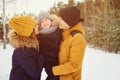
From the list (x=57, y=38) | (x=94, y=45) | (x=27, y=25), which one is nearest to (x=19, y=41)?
(x=27, y=25)

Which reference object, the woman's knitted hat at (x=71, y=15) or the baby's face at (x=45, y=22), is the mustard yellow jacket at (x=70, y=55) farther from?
the baby's face at (x=45, y=22)

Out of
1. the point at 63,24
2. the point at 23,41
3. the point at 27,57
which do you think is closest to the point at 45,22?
the point at 63,24

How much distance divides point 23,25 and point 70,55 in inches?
26.3

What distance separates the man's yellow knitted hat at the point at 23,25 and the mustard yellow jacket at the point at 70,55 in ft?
1.38

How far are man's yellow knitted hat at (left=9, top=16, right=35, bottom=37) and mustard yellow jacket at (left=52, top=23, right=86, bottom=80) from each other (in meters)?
0.42

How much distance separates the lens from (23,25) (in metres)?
3.90

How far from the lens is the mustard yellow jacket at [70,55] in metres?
3.79

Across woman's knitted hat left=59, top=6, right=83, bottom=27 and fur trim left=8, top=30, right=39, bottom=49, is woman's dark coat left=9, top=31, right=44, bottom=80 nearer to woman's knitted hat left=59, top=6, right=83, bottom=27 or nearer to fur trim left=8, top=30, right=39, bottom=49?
fur trim left=8, top=30, right=39, bottom=49

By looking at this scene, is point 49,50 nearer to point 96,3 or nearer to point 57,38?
point 57,38

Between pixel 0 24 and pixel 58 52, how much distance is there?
2075cm

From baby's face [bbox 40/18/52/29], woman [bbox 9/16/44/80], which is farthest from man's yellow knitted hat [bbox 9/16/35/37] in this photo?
baby's face [bbox 40/18/52/29]

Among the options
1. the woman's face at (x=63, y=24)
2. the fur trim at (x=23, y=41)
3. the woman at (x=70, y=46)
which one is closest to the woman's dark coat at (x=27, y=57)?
the fur trim at (x=23, y=41)

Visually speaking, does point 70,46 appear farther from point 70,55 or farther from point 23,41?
point 23,41

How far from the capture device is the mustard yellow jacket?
12.4 feet
